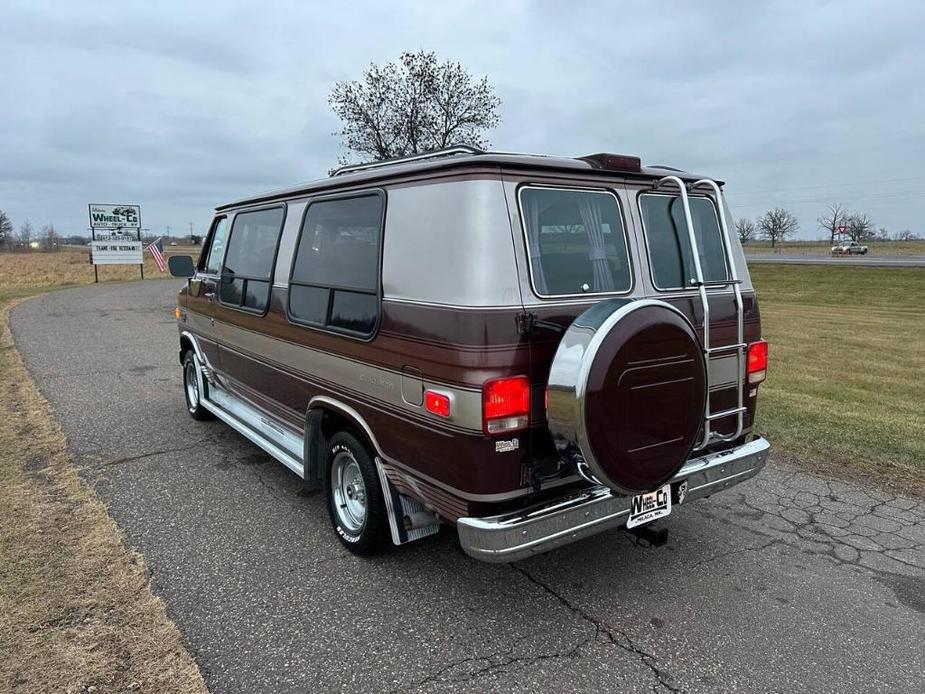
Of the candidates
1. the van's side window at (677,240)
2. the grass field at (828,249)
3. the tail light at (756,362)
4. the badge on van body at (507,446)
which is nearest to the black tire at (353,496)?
the badge on van body at (507,446)

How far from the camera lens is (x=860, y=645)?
2.84 meters

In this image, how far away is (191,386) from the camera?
6.43 metres

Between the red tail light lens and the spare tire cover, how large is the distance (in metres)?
0.45

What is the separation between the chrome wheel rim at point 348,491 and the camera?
3.72 metres

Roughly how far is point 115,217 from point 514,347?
102 ft

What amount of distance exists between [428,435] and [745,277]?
225 centimetres

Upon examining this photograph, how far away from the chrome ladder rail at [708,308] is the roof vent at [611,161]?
0.68 ft

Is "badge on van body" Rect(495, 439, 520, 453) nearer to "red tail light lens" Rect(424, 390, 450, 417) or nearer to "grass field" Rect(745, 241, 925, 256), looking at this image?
"red tail light lens" Rect(424, 390, 450, 417)

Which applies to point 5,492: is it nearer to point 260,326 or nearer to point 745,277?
point 260,326

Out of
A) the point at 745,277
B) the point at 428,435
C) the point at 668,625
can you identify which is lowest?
the point at 668,625

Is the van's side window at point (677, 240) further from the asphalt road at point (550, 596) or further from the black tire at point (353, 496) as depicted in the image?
the black tire at point (353, 496)

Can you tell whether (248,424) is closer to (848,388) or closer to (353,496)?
(353,496)

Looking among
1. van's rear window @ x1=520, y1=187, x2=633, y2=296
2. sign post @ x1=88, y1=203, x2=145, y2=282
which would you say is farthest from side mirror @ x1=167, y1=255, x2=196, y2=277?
sign post @ x1=88, y1=203, x2=145, y2=282

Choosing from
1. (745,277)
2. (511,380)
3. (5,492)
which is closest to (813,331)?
(745,277)
